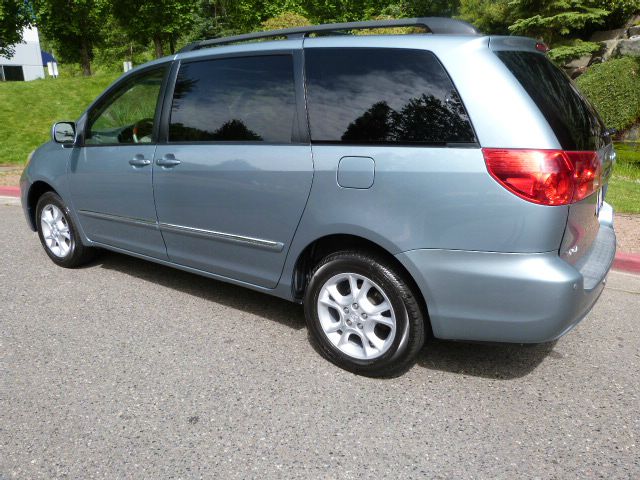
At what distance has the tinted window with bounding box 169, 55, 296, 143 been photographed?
3.20 metres

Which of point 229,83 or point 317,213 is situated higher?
point 229,83

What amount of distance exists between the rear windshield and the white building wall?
54200mm

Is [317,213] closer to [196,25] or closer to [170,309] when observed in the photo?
[170,309]

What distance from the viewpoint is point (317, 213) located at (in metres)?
2.98

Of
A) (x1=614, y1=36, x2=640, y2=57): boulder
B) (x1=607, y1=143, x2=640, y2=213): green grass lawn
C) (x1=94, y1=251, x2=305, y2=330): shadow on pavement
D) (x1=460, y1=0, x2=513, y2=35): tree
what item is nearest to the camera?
(x1=94, y1=251, x2=305, y2=330): shadow on pavement

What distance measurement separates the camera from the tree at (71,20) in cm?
2623

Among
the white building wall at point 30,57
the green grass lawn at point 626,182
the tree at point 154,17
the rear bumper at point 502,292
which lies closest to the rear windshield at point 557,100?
the rear bumper at point 502,292

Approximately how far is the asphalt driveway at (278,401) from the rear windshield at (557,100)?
1.28m

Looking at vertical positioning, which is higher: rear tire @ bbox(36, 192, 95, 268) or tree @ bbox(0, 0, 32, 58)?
tree @ bbox(0, 0, 32, 58)

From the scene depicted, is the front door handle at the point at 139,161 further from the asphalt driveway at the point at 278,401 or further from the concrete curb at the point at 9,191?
the concrete curb at the point at 9,191

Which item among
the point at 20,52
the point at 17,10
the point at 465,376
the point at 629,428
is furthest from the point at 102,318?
the point at 20,52

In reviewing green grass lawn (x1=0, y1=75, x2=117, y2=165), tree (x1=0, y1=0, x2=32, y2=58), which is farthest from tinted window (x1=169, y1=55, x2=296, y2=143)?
tree (x1=0, y1=0, x2=32, y2=58)

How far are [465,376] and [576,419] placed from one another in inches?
23.5

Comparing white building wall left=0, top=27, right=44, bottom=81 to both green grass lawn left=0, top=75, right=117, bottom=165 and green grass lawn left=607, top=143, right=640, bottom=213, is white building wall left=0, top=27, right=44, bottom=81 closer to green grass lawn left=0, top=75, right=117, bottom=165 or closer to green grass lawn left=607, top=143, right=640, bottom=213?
green grass lawn left=0, top=75, right=117, bottom=165
